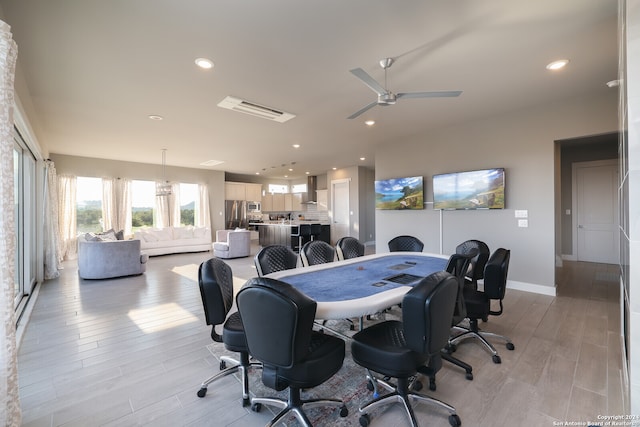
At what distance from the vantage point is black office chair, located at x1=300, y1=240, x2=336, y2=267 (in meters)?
3.20

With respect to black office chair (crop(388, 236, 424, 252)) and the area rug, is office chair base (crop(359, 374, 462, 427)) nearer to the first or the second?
the area rug

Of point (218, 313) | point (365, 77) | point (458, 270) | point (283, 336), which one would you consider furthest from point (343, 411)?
point (365, 77)

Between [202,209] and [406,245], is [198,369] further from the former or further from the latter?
[202,209]

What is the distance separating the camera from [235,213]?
10977 mm

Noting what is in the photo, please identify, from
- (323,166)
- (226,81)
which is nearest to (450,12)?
(226,81)

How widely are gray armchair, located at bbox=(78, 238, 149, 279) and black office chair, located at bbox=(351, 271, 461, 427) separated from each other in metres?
5.58

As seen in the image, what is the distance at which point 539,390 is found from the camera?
200 centimetres

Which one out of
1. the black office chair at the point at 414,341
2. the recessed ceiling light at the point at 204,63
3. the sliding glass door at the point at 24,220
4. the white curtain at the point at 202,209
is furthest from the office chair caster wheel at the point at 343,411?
the white curtain at the point at 202,209

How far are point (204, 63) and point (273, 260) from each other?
2154mm

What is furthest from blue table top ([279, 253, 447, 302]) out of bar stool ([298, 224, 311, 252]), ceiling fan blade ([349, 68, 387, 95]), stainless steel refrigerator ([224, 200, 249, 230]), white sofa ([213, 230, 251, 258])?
stainless steel refrigerator ([224, 200, 249, 230])

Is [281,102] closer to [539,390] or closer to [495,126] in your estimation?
[495,126]

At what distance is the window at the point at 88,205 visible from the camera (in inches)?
311

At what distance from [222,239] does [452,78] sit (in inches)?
294

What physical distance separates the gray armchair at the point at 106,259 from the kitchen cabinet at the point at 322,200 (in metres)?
7.06
